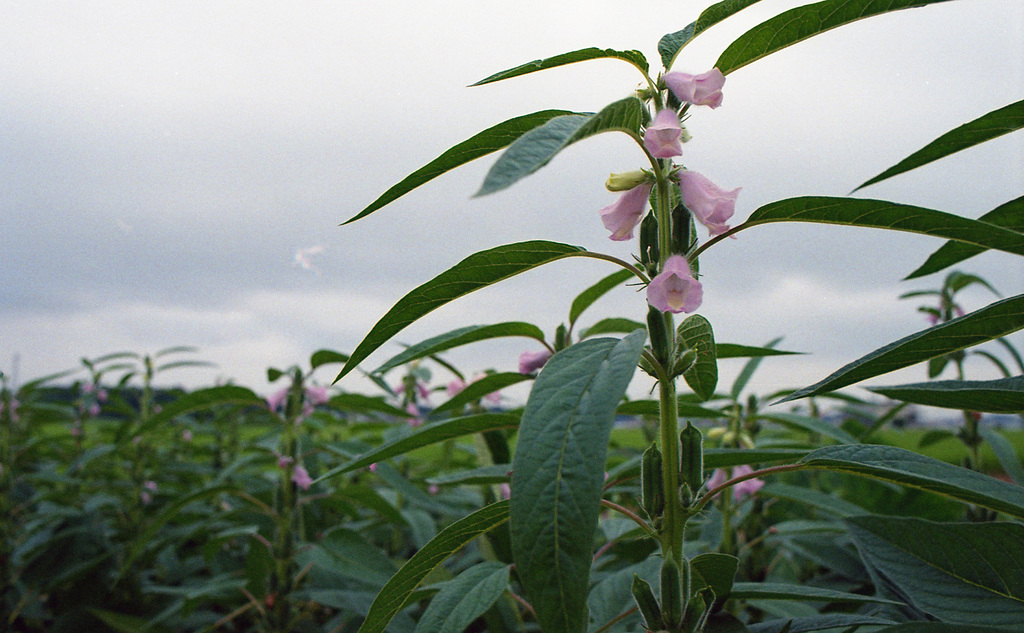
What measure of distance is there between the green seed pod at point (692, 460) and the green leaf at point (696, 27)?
389mm

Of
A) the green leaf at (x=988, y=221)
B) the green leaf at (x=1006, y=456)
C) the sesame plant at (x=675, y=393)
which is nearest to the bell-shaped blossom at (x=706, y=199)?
the sesame plant at (x=675, y=393)

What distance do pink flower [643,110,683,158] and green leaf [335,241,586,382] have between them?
0.12m

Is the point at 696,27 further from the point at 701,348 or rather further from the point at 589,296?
the point at 589,296

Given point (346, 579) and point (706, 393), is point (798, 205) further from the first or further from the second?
point (346, 579)

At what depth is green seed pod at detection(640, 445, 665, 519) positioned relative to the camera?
2.12 feet

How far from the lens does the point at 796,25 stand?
25.8 inches

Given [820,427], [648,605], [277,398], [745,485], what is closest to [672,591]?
[648,605]

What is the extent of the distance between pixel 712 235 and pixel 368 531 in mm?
1926

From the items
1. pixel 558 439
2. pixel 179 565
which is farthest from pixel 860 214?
pixel 179 565

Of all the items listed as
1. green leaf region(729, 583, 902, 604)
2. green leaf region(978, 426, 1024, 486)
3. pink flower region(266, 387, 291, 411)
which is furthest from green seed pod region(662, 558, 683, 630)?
green leaf region(978, 426, 1024, 486)

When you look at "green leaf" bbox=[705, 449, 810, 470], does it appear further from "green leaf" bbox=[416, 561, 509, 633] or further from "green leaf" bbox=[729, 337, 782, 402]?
"green leaf" bbox=[729, 337, 782, 402]

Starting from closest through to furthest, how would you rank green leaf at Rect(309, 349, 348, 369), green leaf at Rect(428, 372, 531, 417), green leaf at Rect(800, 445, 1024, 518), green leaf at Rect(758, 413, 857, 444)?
1. green leaf at Rect(800, 445, 1024, 518)
2. green leaf at Rect(428, 372, 531, 417)
3. green leaf at Rect(758, 413, 857, 444)
4. green leaf at Rect(309, 349, 348, 369)

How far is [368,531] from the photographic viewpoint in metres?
2.29

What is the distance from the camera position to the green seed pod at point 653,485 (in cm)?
65
